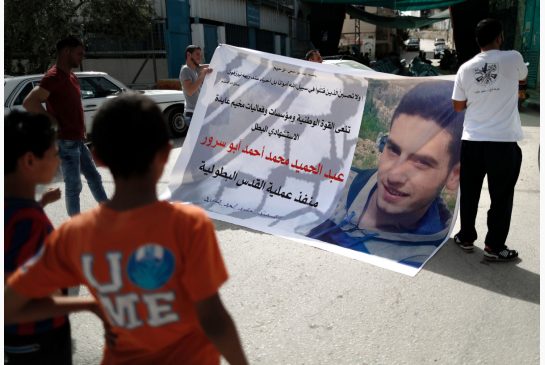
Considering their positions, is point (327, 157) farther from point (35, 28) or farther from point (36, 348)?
point (35, 28)

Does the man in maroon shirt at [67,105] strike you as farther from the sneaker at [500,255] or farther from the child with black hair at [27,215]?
the sneaker at [500,255]

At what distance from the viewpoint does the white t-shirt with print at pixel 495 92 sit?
346 cm

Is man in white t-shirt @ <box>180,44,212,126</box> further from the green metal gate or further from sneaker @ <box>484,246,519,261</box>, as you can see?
the green metal gate

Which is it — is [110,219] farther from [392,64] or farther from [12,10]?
[392,64]

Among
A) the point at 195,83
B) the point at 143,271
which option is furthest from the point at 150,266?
the point at 195,83

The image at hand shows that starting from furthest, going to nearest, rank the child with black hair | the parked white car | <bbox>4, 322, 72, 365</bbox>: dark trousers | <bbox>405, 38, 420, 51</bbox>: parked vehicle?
<bbox>405, 38, 420, 51</bbox>: parked vehicle
the parked white car
<bbox>4, 322, 72, 365</bbox>: dark trousers
the child with black hair

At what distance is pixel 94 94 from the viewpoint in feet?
28.2

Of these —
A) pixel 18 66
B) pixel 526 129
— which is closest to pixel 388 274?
pixel 526 129

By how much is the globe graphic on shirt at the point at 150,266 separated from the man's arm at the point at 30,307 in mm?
287

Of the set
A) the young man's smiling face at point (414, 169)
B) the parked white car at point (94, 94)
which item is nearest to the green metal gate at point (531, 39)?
the parked white car at point (94, 94)

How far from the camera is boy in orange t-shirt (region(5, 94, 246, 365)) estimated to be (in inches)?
46.7

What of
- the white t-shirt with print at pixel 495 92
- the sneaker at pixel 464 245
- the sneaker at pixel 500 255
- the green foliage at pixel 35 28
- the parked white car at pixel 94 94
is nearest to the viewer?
the white t-shirt with print at pixel 495 92

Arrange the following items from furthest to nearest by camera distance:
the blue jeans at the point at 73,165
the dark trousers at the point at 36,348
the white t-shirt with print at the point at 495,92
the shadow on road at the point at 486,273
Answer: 1. the blue jeans at the point at 73,165
2. the white t-shirt with print at the point at 495,92
3. the shadow on road at the point at 486,273
4. the dark trousers at the point at 36,348

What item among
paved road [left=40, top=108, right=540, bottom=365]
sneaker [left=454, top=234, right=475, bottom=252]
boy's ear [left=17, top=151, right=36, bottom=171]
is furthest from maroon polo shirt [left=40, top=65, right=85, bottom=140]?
sneaker [left=454, top=234, right=475, bottom=252]
